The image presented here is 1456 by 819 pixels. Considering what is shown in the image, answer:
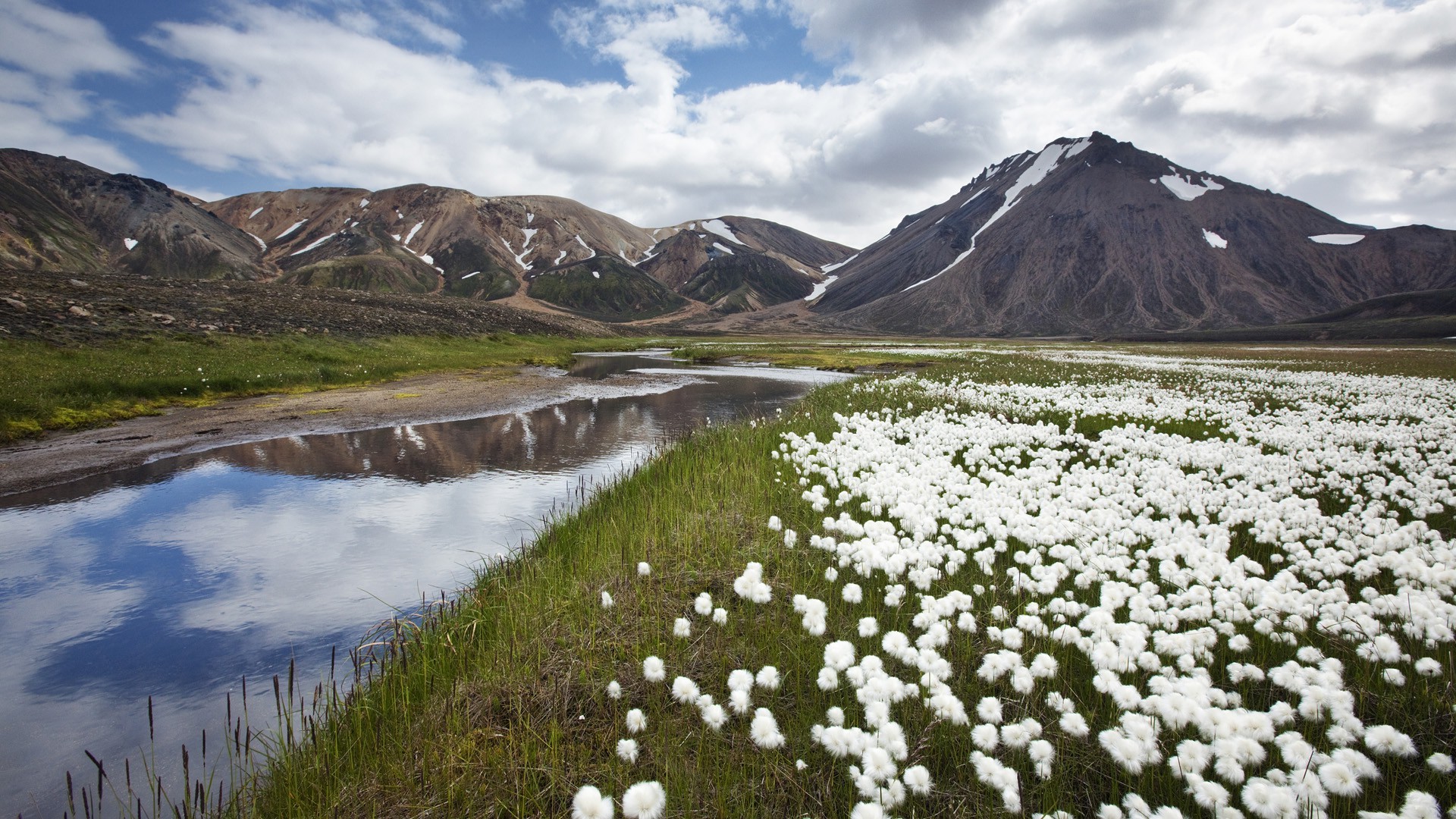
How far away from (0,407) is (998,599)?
2560cm

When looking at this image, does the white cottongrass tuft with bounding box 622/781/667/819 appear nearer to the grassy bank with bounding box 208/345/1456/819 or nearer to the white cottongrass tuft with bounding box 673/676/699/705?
the grassy bank with bounding box 208/345/1456/819

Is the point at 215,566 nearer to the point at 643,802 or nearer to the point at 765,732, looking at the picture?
the point at 643,802

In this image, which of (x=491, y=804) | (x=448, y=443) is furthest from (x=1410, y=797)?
(x=448, y=443)

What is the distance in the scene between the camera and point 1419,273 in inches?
7766

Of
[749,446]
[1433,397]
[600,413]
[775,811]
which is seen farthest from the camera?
[600,413]

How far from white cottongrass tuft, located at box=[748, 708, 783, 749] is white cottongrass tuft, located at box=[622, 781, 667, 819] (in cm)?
74

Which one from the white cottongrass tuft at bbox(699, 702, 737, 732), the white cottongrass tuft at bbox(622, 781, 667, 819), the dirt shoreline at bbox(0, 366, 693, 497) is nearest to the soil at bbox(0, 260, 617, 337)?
the dirt shoreline at bbox(0, 366, 693, 497)

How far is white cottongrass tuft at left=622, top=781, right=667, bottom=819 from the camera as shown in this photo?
10.3 feet

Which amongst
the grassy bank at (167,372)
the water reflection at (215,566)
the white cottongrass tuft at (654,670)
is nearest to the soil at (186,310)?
the grassy bank at (167,372)

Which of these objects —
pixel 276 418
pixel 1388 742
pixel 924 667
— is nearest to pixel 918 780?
pixel 924 667

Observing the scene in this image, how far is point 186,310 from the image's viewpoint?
114 feet

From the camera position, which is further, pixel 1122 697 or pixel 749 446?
pixel 749 446

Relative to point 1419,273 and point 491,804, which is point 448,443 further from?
point 1419,273

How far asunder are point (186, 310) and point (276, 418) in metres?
22.5
